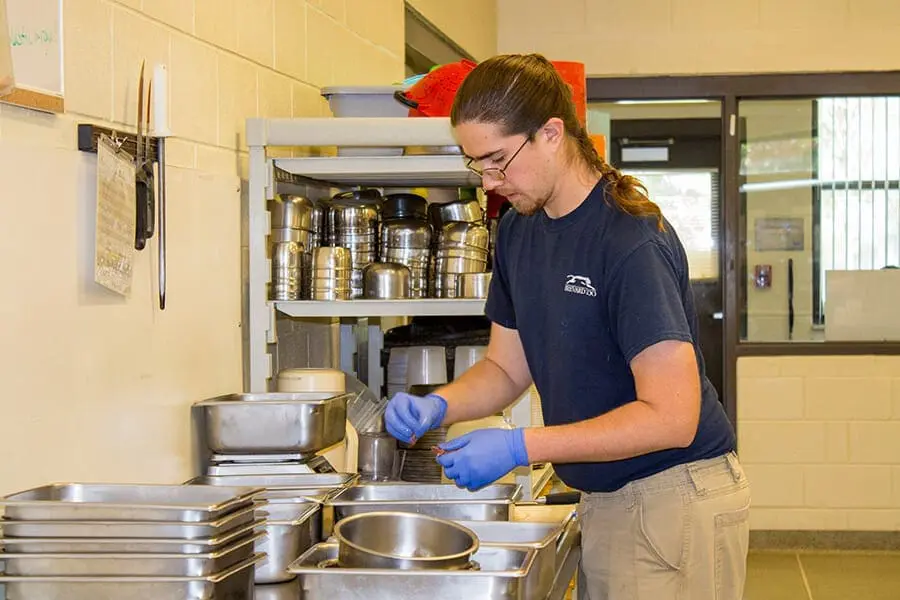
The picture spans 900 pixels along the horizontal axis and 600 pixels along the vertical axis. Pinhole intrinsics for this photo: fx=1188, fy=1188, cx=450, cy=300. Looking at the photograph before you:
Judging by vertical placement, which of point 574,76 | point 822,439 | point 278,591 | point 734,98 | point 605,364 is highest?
point 734,98

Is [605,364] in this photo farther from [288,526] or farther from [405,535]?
[288,526]

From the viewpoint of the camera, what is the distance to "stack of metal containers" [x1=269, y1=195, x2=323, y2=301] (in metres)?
2.60

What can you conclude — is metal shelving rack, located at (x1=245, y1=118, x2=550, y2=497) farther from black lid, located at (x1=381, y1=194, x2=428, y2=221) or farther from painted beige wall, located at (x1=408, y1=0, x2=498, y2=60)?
painted beige wall, located at (x1=408, y1=0, x2=498, y2=60)

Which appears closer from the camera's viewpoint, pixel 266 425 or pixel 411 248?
pixel 266 425

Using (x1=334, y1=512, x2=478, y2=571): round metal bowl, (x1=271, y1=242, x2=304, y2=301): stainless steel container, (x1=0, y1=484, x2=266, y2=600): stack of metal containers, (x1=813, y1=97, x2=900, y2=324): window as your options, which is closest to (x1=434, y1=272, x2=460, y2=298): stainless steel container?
(x1=271, y1=242, x2=304, y2=301): stainless steel container

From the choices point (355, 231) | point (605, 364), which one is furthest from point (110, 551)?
point (355, 231)

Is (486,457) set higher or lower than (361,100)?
lower

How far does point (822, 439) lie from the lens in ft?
19.0

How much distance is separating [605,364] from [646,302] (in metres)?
0.16

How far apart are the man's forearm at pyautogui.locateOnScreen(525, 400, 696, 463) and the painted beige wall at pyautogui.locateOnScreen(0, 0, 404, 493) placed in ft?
2.43

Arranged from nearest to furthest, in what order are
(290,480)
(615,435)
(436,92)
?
1. (615,435)
2. (290,480)
3. (436,92)

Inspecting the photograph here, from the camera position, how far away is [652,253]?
182 centimetres

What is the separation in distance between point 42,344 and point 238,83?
1005 millimetres

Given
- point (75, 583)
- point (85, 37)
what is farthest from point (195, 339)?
point (75, 583)
